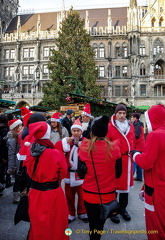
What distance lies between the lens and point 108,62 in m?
31.6

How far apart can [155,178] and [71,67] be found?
17.2 m

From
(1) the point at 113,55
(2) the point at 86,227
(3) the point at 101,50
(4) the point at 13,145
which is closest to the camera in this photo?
(2) the point at 86,227

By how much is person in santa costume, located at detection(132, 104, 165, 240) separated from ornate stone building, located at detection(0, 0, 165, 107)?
26.2 metres

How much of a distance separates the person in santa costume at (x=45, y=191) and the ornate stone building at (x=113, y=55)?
87.4 feet

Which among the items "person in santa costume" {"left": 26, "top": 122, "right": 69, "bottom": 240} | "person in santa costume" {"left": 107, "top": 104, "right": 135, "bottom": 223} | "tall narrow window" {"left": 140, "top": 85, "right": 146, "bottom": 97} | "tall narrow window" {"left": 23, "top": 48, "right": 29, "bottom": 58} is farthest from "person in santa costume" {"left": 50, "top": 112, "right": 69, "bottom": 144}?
"tall narrow window" {"left": 23, "top": 48, "right": 29, "bottom": 58}

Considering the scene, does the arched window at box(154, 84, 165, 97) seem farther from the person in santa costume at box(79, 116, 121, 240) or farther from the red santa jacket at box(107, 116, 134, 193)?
the person in santa costume at box(79, 116, 121, 240)

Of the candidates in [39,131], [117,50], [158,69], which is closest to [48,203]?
[39,131]

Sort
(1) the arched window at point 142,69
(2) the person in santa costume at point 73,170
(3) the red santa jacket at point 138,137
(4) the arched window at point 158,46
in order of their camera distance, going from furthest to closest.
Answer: (4) the arched window at point 158,46 < (1) the arched window at point 142,69 < (3) the red santa jacket at point 138,137 < (2) the person in santa costume at point 73,170

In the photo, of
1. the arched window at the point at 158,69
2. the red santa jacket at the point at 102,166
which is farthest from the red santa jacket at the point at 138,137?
the arched window at the point at 158,69

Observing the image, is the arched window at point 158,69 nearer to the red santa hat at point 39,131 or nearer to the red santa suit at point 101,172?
the red santa suit at point 101,172

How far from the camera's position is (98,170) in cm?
236

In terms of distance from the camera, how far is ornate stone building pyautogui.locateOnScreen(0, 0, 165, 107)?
29.5m

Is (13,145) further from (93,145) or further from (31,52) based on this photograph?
(31,52)

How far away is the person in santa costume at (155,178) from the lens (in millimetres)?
2303
